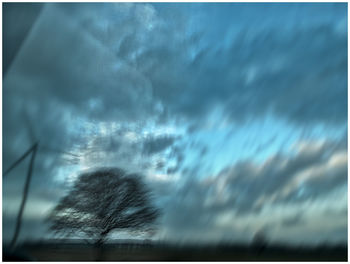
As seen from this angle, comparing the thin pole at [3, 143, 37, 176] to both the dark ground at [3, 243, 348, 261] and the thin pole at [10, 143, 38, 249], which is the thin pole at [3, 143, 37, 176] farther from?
the dark ground at [3, 243, 348, 261]

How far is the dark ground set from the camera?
700 centimetres

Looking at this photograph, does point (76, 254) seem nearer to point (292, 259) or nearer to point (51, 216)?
point (51, 216)

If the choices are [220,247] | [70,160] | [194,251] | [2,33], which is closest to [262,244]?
[220,247]

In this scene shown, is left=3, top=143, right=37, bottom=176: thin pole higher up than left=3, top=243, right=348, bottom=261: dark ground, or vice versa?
left=3, top=143, right=37, bottom=176: thin pole

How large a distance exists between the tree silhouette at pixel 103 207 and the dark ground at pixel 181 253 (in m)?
0.92

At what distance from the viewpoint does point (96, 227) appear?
9594 mm

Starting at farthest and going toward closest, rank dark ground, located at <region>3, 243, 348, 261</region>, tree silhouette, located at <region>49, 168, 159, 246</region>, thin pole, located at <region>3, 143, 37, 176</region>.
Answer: tree silhouette, located at <region>49, 168, 159, 246</region> → dark ground, located at <region>3, 243, 348, 261</region> → thin pole, located at <region>3, 143, 37, 176</region>

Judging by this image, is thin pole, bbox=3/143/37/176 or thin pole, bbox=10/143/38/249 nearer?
thin pole, bbox=3/143/37/176

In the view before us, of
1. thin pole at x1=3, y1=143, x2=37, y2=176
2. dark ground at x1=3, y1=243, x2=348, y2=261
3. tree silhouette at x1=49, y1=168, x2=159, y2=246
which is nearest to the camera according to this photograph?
thin pole at x1=3, y1=143, x2=37, y2=176

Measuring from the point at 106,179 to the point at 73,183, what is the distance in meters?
1.16

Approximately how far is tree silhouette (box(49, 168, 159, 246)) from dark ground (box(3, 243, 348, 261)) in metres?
0.92

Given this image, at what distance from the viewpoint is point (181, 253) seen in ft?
24.9

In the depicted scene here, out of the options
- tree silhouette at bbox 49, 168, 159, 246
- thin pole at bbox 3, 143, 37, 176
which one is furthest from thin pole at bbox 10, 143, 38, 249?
tree silhouette at bbox 49, 168, 159, 246

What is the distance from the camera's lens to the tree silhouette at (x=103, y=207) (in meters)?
8.86
